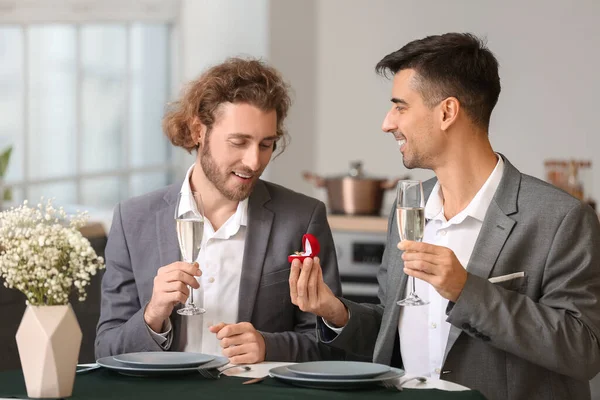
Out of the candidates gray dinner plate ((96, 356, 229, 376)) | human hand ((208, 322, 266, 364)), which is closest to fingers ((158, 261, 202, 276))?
human hand ((208, 322, 266, 364))

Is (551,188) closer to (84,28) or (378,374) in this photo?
(378,374)

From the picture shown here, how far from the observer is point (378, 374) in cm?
196

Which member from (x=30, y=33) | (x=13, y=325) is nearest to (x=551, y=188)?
(x=13, y=325)

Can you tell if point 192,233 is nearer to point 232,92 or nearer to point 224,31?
point 232,92

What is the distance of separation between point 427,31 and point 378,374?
4218 mm

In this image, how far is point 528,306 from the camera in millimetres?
2193

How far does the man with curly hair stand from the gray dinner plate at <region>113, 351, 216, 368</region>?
0.35 metres

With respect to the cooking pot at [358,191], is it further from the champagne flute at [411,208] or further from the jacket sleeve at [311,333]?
the champagne flute at [411,208]

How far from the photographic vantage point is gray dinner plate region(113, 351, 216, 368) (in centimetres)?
204

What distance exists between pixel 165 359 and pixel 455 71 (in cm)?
99

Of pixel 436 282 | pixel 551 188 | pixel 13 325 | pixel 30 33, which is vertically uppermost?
pixel 30 33

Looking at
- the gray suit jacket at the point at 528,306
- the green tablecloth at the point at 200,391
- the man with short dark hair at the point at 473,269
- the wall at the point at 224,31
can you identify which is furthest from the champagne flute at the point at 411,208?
the wall at the point at 224,31

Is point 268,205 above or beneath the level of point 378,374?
above

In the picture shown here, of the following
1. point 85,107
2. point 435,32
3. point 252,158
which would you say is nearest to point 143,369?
point 252,158
